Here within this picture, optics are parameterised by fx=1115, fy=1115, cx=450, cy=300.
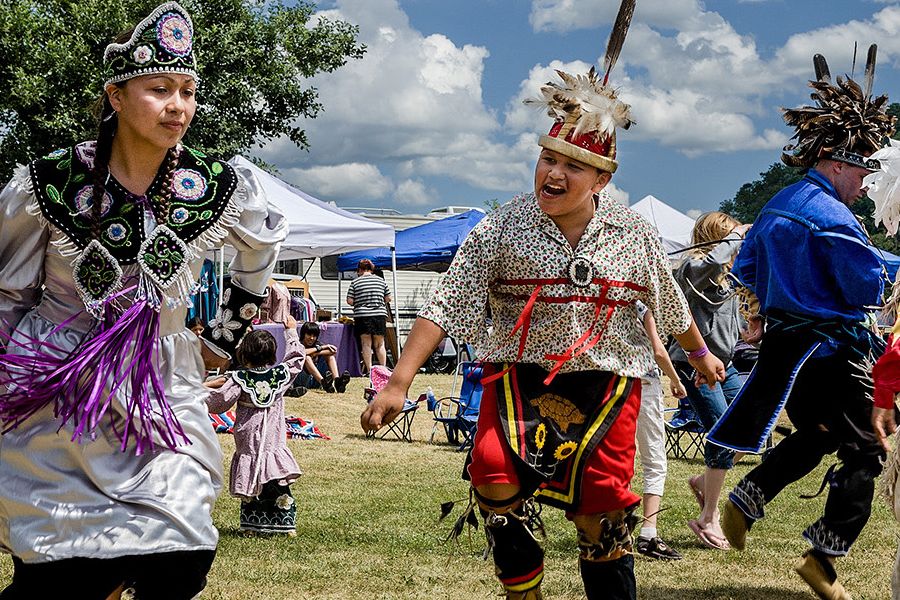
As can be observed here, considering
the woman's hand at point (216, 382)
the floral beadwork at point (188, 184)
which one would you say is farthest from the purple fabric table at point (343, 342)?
the floral beadwork at point (188, 184)

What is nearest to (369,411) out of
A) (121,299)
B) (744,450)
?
(121,299)

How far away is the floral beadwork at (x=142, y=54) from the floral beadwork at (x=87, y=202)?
1.30 feet

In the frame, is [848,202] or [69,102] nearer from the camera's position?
[848,202]

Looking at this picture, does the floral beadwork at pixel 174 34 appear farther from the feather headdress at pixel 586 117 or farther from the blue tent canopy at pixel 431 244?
the blue tent canopy at pixel 431 244

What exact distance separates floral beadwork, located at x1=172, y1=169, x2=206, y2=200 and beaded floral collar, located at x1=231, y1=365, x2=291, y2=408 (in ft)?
10.2

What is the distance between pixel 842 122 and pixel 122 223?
322cm

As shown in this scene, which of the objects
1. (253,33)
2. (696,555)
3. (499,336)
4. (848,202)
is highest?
(253,33)

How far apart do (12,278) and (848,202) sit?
3.55 metres

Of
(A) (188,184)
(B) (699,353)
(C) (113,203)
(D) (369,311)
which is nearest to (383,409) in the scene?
(A) (188,184)

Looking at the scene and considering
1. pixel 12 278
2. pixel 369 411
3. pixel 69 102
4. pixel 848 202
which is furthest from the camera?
pixel 69 102

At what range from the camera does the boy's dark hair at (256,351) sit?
6.37 m

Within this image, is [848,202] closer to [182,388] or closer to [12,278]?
[182,388]

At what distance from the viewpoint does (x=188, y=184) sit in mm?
3361

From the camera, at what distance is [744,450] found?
5.05m
